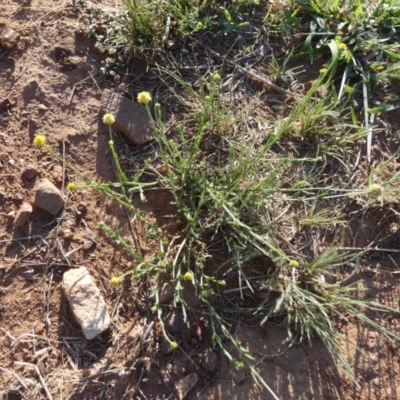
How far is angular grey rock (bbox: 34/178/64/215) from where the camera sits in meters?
2.29

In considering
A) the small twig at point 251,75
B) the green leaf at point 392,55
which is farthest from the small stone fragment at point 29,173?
the green leaf at point 392,55

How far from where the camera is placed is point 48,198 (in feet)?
7.53

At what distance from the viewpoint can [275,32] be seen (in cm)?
287

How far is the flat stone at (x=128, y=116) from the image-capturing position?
98.6 inches

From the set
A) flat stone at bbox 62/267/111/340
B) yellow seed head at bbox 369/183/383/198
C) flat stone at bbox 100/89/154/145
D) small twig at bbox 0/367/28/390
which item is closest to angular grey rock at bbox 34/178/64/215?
flat stone at bbox 62/267/111/340

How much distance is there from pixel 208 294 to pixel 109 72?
1362mm

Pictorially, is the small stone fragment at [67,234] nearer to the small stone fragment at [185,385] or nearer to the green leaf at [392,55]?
the small stone fragment at [185,385]

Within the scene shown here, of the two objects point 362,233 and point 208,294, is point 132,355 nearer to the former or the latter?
point 208,294

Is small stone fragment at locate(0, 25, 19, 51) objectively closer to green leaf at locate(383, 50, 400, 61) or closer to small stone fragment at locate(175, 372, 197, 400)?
small stone fragment at locate(175, 372, 197, 400)

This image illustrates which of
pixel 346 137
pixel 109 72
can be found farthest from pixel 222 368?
pixel 109 72

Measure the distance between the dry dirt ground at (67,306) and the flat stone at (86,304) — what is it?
0.20 ft

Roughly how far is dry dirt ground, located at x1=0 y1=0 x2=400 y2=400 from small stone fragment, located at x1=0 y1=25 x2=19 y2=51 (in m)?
0.03

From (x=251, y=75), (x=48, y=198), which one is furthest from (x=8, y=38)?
(x=251, y=75)

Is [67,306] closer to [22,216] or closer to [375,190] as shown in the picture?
[22,216]
